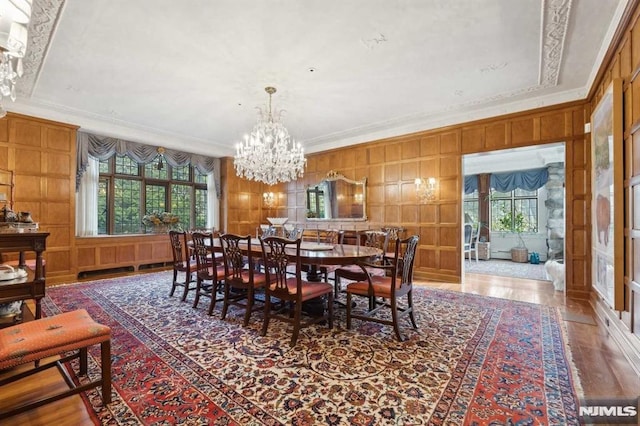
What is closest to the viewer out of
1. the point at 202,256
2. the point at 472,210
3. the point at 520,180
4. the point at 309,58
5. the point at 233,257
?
the point at 233,257

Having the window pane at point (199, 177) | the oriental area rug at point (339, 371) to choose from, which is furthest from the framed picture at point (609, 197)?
the window pane at point (199, 177)

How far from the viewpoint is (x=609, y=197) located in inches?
115

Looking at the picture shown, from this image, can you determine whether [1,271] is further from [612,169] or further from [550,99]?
[550,99]

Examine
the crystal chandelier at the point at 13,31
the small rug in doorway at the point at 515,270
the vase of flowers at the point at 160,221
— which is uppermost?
the crystal chandelier at the point at 13,31

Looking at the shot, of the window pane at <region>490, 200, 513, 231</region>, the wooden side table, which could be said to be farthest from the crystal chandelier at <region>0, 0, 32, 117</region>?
the window pane at <region>490, 200, 513, 231</region>

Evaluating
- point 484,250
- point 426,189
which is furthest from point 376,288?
point 484,250

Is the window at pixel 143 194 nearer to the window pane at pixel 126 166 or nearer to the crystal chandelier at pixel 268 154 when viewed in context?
the window pane at pixel 126 166

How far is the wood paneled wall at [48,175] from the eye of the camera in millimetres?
4746

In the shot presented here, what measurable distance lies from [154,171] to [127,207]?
1.03 metres

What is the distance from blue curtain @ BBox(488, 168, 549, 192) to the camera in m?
8.20

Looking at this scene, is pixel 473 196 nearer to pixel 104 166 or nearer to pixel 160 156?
pixel 160 156

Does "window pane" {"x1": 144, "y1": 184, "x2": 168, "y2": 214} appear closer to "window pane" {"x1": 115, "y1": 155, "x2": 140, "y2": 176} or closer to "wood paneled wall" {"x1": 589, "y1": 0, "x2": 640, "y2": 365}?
"window pane" {"x1": 115, "y1": 155, "x2": 140, "y2": 176}

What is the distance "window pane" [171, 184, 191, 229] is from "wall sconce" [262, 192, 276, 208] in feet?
6.43

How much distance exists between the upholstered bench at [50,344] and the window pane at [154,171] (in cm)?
560
